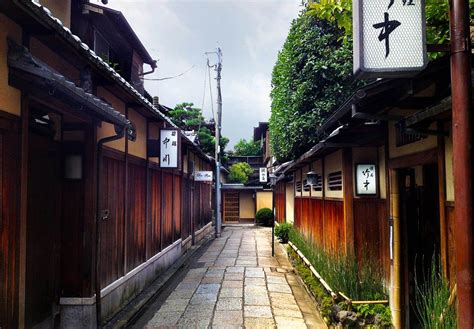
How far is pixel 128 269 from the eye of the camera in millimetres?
8742

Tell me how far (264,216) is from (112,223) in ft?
78.2

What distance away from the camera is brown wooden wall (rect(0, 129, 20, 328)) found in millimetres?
4258

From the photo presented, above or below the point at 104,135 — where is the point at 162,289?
below

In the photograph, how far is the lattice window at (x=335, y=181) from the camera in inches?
357

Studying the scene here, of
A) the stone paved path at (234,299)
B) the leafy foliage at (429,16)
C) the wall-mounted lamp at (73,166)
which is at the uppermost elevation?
the leafy foliage at (429,16)

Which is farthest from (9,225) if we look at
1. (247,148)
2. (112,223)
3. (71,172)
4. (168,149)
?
(247,148)

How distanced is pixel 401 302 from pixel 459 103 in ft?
15.2

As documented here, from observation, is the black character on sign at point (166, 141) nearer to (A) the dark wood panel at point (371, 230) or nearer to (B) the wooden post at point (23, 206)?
(A) the dark wood panel at point (371, 230)

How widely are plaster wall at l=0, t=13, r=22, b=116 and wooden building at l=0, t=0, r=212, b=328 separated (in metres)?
0.01

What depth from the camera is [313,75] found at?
12.9 meters

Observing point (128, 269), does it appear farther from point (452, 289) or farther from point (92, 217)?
point (452, 289)

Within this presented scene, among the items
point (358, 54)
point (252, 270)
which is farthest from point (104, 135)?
point (252, 270)

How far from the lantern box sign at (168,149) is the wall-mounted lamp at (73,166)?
390cm

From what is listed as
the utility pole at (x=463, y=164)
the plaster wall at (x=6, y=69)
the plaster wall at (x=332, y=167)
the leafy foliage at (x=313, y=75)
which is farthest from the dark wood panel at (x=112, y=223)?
the leafy foliage at (x=313, y=75)
